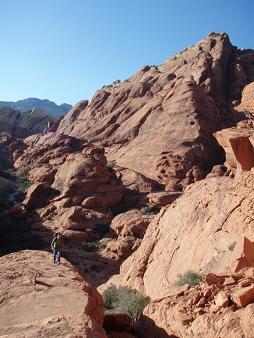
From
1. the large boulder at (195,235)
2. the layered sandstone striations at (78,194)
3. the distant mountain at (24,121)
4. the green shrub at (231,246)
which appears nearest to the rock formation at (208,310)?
the large boulder at (195,235)

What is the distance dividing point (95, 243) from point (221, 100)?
33910 mm

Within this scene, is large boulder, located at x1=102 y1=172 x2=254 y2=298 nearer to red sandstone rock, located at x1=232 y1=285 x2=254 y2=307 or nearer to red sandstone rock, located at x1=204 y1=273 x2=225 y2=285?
red sandstone rock, located at x1=204 y1=273 x2=225 y2=285

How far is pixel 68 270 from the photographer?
1150 centimetres

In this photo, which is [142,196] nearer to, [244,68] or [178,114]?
[178,114]

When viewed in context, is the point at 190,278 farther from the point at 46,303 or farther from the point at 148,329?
the point at 46,303

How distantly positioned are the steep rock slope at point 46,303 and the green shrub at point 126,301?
3012mm

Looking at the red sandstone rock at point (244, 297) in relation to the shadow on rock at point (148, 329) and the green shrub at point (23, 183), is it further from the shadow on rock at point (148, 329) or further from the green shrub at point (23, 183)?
the green shrub at point (23, 183)

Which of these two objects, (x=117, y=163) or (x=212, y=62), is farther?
(x=212, y=62)

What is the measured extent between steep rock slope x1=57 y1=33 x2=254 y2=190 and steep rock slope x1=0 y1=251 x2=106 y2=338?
2959cm

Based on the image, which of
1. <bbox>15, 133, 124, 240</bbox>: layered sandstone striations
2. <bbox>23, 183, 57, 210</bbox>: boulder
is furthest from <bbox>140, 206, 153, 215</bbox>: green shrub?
<bbox>23, 183, 57, 210</bbox>: boulder

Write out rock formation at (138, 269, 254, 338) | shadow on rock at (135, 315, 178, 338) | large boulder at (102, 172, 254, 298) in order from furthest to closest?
large boulder at (102, 172, 254, 298) < shadow on rock at (135, 315, 178, 338) < rock formation at (138, 269, 254, 338)

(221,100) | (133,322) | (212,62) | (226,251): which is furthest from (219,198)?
(212,62)

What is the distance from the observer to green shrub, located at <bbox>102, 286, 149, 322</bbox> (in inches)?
532

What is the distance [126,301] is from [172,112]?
38.9 metres
